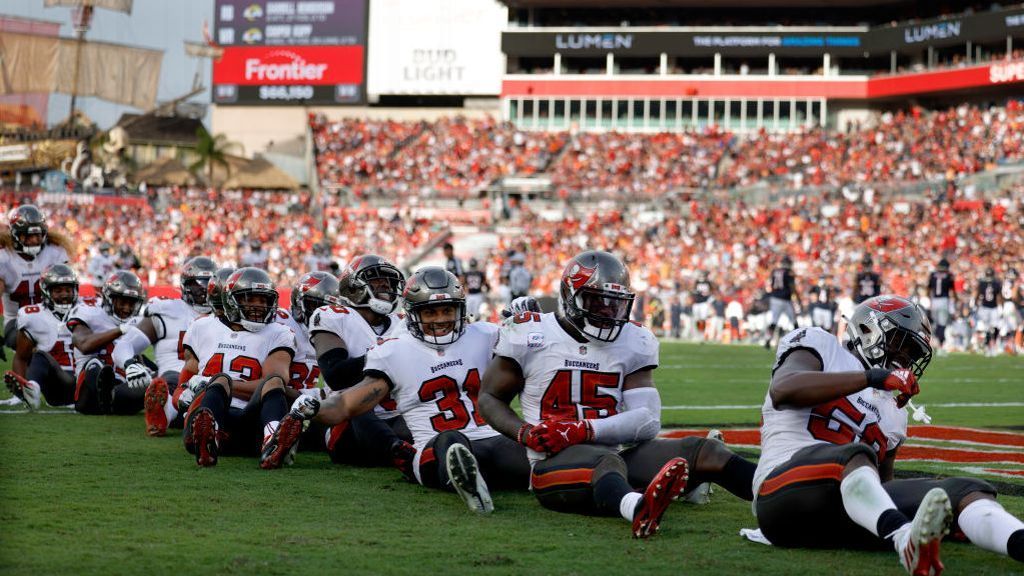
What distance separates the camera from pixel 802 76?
4406cm

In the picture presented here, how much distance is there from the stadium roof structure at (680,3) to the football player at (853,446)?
40.8m

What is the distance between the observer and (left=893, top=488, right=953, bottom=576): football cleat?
368 cm

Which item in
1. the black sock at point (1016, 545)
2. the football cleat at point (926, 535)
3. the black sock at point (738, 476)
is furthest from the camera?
the black sock at point (738, 476)

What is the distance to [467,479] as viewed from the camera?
5.16 metres

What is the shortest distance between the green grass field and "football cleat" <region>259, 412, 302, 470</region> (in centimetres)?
7

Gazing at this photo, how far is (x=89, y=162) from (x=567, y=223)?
21.2 meters

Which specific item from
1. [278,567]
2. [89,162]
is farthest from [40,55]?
[89,162]

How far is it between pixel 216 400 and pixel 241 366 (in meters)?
0.57

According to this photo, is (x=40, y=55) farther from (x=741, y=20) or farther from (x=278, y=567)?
(x=741, y=20)

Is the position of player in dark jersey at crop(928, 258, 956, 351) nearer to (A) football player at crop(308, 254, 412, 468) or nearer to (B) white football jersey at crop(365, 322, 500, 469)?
(A) football player at crop(308, 254, 412, 468)

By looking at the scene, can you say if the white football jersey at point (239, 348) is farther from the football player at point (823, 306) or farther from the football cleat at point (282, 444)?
the football player at point (823, 306)

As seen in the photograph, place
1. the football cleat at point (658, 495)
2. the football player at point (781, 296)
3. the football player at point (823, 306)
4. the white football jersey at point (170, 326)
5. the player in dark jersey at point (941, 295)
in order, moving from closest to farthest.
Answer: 1. the football cleat at point (658, 495)
2. the white football jersey at point (170, 326)
3. the football player at point (781, 296)
4. the player in dark jersey at point (941, 295)
5. the football player at point (823, 306)

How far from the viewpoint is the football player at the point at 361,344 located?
259 inches

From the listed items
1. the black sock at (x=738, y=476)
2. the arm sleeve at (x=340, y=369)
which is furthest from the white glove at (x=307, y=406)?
the black sock at (x=738, y=476)
